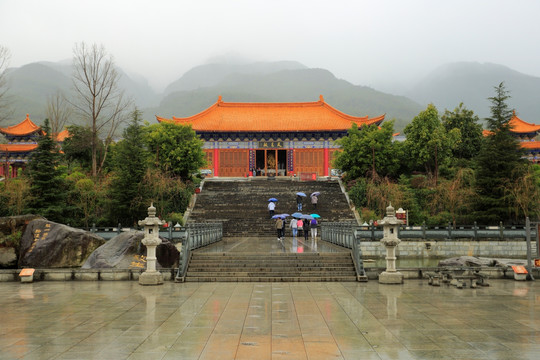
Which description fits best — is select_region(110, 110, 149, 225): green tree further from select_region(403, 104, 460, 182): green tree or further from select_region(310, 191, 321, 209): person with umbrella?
select_region(403, 104, 460, 182): green tree

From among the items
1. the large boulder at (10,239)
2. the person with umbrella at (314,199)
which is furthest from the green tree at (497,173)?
the large boulder at (10,239)

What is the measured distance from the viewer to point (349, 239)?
51.7 feet

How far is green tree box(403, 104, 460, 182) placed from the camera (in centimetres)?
3444

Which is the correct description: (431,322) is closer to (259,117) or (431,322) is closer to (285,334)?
(285,334)

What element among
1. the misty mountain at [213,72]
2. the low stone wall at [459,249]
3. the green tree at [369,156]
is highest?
the misty mountain at [213,72]

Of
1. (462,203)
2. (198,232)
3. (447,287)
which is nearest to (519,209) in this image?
(462,203)

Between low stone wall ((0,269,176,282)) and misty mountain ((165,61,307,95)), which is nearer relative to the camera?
low stone wall ((0,269,176,282))

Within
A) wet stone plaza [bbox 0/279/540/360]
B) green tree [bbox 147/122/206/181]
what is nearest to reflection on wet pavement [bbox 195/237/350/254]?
wet stone plaza [bbox 0/279/540/360]

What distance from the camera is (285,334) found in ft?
23.3

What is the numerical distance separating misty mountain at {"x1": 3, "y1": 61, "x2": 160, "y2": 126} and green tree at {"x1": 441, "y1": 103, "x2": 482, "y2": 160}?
81.9 m

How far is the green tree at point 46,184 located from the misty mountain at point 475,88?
4725 inches

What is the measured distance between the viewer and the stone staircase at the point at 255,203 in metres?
27.5

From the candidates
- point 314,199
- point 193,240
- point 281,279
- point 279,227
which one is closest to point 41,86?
point 314,199

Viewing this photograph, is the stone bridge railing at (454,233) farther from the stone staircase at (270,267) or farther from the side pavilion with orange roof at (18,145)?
the side pavilion with orange roof at (18,145)
